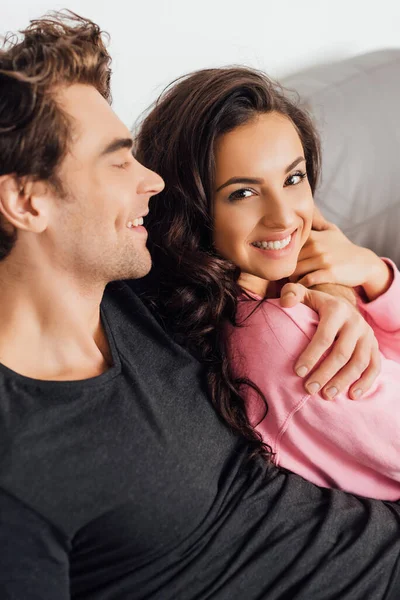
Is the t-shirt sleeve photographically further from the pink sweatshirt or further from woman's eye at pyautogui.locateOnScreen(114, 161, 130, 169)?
woman's eye at pyautogui.locateOnScreen(114, 161, 130, 169)

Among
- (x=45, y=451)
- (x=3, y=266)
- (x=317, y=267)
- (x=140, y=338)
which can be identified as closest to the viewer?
(x=45, y=451)

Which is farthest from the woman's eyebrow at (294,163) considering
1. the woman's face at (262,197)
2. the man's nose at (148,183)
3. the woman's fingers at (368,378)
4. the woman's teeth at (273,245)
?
the woman's fingers at (368,378)

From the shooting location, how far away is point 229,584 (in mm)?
1103

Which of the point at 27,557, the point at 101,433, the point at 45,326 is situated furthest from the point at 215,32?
the point at 27,557

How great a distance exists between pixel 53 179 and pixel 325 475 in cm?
67

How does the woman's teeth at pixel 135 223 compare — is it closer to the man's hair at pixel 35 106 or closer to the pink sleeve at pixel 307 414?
the man's hair at pixel 35 106

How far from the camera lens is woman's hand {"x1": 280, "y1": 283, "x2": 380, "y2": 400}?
46.6 inches

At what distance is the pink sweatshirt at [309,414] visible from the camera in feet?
3.94

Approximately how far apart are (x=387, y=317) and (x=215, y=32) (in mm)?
714

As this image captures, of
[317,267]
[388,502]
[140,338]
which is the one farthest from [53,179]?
[388,502]

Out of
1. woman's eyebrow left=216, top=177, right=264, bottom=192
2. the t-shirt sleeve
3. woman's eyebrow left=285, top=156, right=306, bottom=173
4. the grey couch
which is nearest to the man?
the t-shirt sleeve

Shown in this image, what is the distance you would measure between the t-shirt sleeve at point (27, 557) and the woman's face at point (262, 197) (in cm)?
56

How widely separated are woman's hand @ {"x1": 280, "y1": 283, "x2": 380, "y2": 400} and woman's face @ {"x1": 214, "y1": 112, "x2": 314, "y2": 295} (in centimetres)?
7

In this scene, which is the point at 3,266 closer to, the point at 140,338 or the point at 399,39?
the point at 140,338
